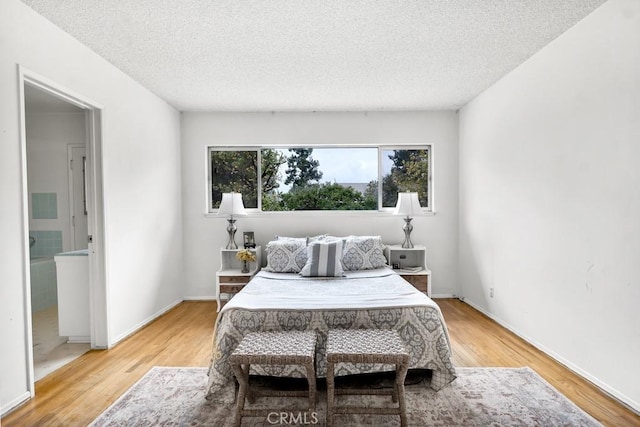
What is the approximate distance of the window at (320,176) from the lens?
485 cm

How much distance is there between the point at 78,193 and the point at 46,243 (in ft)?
2.82

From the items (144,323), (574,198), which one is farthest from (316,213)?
(574,198)

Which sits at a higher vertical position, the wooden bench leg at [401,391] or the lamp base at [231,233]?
the lamp base at [231,233]

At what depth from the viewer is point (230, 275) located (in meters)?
4.13

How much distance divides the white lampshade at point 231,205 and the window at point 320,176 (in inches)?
14.7

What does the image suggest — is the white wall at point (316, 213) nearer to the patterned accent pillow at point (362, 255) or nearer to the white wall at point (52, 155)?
the patterned accent pillow at point (362, 255)

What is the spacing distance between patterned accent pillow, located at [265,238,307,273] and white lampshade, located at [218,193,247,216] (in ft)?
Result: 2.36

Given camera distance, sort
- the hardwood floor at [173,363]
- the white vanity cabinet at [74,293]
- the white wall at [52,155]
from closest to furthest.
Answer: the hardwood floor at [173,363] < the white vanity cabinet at [74,293] < the white wall at [52,155]

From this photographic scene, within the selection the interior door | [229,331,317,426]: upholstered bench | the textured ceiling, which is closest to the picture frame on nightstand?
the textured ceiling

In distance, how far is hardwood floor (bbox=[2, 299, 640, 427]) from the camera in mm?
2109

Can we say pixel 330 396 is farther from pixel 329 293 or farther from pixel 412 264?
pixel 412 264

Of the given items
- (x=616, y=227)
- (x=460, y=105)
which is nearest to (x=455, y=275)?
(x=460, y=105)

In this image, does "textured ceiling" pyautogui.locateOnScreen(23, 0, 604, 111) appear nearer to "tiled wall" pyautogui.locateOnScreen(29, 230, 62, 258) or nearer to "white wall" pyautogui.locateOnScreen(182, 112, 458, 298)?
"white wall" pyautogui.locateOnScreen(182, 112, 458, 298)

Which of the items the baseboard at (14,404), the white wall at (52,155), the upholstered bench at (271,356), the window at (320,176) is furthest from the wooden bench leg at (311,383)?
the white wall at (52,155)
